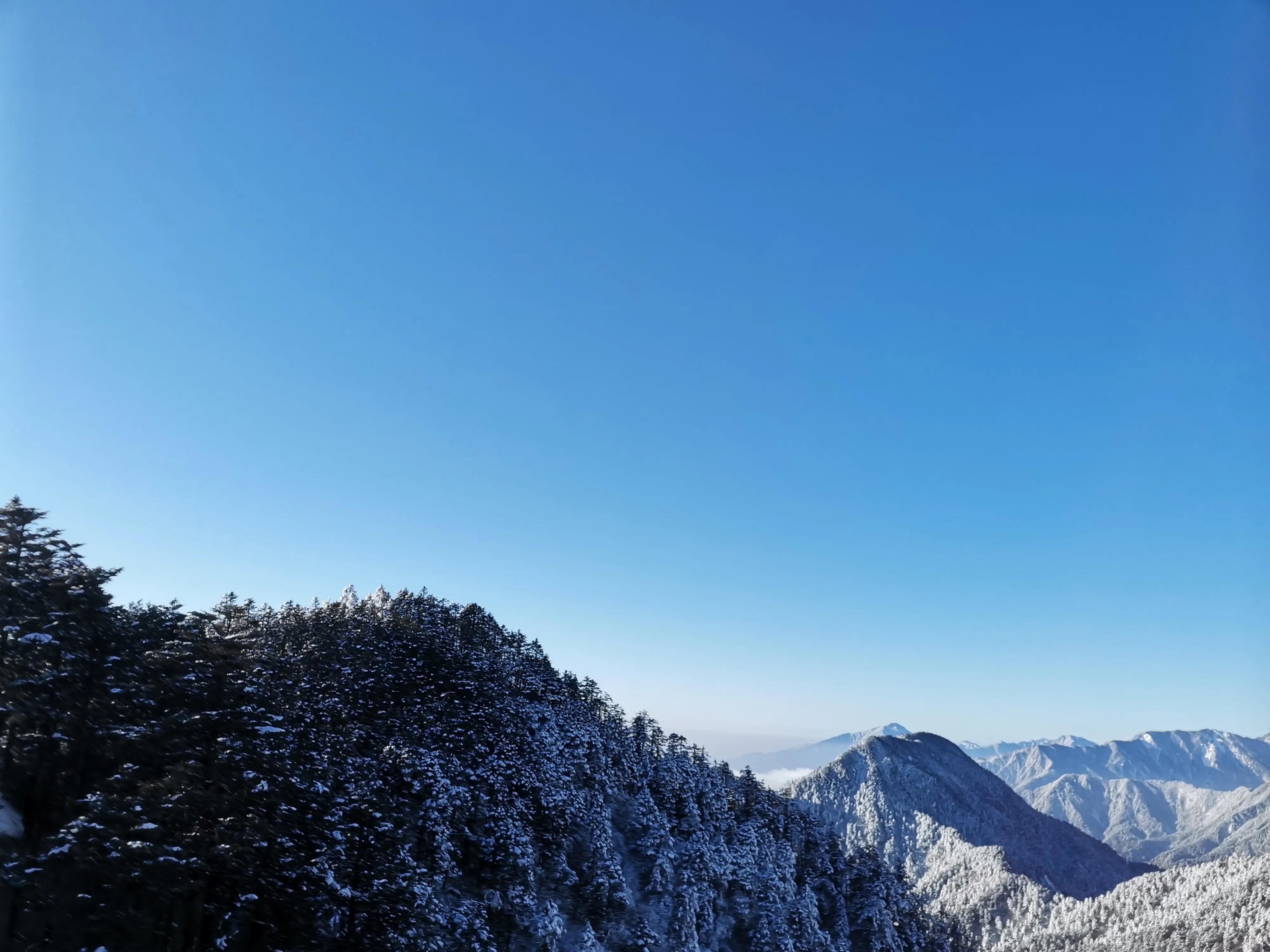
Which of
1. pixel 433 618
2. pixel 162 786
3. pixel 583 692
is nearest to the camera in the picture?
pixel 162 786

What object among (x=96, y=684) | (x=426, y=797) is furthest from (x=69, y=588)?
(x=426, y=797)

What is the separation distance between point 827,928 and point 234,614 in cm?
10181

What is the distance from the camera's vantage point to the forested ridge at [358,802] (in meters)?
29.2

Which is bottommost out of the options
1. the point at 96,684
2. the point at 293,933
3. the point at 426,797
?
the point at 293,933

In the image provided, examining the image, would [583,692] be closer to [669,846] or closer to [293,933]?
[669,846]

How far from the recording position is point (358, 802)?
4947cm

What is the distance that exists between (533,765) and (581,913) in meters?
16.3

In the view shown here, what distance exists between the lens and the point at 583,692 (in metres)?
124

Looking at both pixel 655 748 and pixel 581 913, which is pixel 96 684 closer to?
pixel 581 913

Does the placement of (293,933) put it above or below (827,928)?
above

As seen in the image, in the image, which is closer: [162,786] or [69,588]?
[162,786]

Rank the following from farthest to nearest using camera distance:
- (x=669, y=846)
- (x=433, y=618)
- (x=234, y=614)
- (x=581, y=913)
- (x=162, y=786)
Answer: (x=433, y=618) < (x=669, y=846) < (x=581, y=913) < (x=234, y=614) < (x=162, y=786)

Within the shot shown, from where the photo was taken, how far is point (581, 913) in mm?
71562

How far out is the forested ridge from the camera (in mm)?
29234
